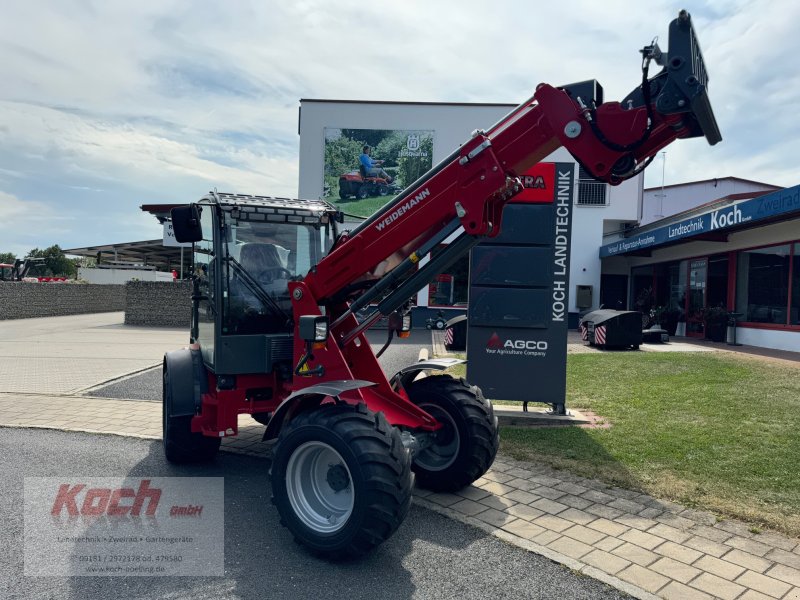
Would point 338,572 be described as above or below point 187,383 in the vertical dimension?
below

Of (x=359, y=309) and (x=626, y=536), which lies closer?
(x=626, y=536)

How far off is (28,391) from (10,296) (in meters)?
18.8

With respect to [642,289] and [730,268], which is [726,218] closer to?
[730,268]

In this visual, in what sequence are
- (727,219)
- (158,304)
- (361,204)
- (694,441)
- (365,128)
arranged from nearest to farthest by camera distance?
(694,441) → (727,219) → (158,304) → (361,204) → (365,128)

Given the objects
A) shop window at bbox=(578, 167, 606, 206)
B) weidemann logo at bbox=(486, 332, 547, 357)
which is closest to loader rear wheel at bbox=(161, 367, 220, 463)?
weidemann logo at bbox=(486, 332, 547, 357)

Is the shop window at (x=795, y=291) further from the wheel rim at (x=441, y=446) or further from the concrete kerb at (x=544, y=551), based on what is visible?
the concrete kerb at (x=544, y=551)

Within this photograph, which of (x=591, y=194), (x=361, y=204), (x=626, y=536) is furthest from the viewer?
(x=591, y=194)

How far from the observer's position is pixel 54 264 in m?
58.7

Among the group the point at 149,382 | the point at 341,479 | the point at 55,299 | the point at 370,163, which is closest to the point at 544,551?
the point at 341,479

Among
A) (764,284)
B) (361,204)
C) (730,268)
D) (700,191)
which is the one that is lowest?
(764,284)

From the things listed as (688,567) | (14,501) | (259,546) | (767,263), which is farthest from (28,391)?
(767,263)

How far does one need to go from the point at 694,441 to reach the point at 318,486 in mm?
4567

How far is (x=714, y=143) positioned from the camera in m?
3.82

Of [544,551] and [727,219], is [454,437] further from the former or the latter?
[727,219]
